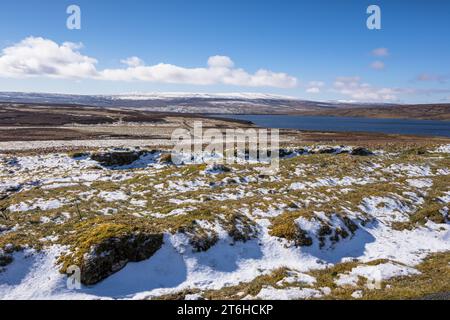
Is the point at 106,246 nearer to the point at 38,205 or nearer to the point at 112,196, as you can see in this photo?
the point at 38,205

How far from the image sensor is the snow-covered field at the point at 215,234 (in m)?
13.4

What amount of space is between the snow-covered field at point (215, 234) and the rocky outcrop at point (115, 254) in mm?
45

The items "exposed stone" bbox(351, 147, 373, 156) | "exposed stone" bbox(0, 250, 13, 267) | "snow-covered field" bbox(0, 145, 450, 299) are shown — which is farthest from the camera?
"exposed stone" bbox(351, 147, 373, 156)

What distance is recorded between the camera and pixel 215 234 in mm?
16641

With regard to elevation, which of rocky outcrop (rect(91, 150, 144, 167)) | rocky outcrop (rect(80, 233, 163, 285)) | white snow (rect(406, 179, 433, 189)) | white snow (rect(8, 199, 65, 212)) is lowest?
rocky outcrop (rect(80, 233, 163, 285))

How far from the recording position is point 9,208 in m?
19.9

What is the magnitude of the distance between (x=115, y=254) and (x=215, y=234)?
4.94 m

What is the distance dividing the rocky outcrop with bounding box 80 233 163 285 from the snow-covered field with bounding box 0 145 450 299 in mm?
45

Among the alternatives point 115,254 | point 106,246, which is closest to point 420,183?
point 115,254

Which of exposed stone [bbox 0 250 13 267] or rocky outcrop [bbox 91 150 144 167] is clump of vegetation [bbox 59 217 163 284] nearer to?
exposed stone [bbox 0 250 13 267]

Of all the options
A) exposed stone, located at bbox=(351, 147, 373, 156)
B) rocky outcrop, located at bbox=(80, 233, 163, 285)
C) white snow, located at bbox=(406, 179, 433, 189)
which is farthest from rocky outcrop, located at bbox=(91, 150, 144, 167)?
exposed stone, located at bbox=(351, 147, 373, 156)

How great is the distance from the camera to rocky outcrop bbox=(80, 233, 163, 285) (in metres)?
13.6
